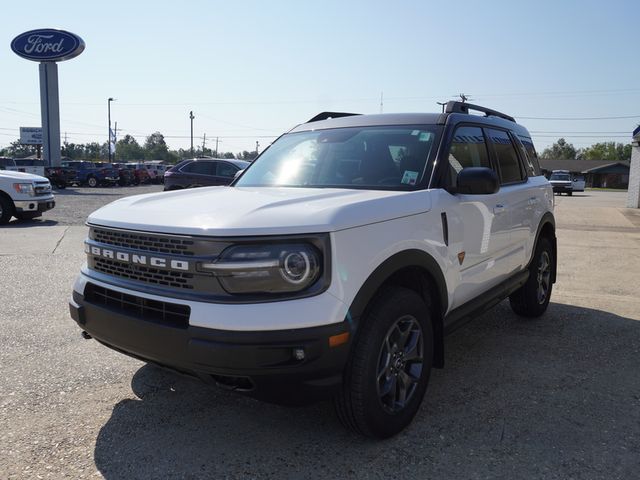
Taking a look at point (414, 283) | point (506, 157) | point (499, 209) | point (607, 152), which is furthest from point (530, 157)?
point (607, 152)

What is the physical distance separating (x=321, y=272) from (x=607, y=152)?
15041cm

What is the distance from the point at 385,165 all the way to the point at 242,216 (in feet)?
4.60

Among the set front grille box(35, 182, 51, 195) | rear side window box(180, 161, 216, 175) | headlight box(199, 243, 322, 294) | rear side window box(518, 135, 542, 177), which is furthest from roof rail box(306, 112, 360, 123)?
rear side window box(180, 161, 216, 175)

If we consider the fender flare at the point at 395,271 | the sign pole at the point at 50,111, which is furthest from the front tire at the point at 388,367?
the sign pole at the point at 50,111

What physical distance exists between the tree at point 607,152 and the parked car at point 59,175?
125009 mm

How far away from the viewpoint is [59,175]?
3120 cm

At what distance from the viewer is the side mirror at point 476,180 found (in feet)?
10.9

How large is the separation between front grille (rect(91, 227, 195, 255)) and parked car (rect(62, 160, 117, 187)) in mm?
34187

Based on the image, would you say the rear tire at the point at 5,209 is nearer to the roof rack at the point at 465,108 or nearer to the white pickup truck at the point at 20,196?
the white pickup truck at the point at 20,196

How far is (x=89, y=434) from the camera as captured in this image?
3.00 meters

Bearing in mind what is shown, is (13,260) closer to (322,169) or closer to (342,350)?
(322,169)

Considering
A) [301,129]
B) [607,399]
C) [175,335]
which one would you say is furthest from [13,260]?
[607,399]

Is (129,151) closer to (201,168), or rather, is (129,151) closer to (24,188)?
(201,168)

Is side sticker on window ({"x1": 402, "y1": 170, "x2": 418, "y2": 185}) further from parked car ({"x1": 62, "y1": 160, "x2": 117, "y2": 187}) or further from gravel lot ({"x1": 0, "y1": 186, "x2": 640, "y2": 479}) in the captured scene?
parked car ({"x1": 62, "y1": 160, "x2": 117, "y2": 187})
